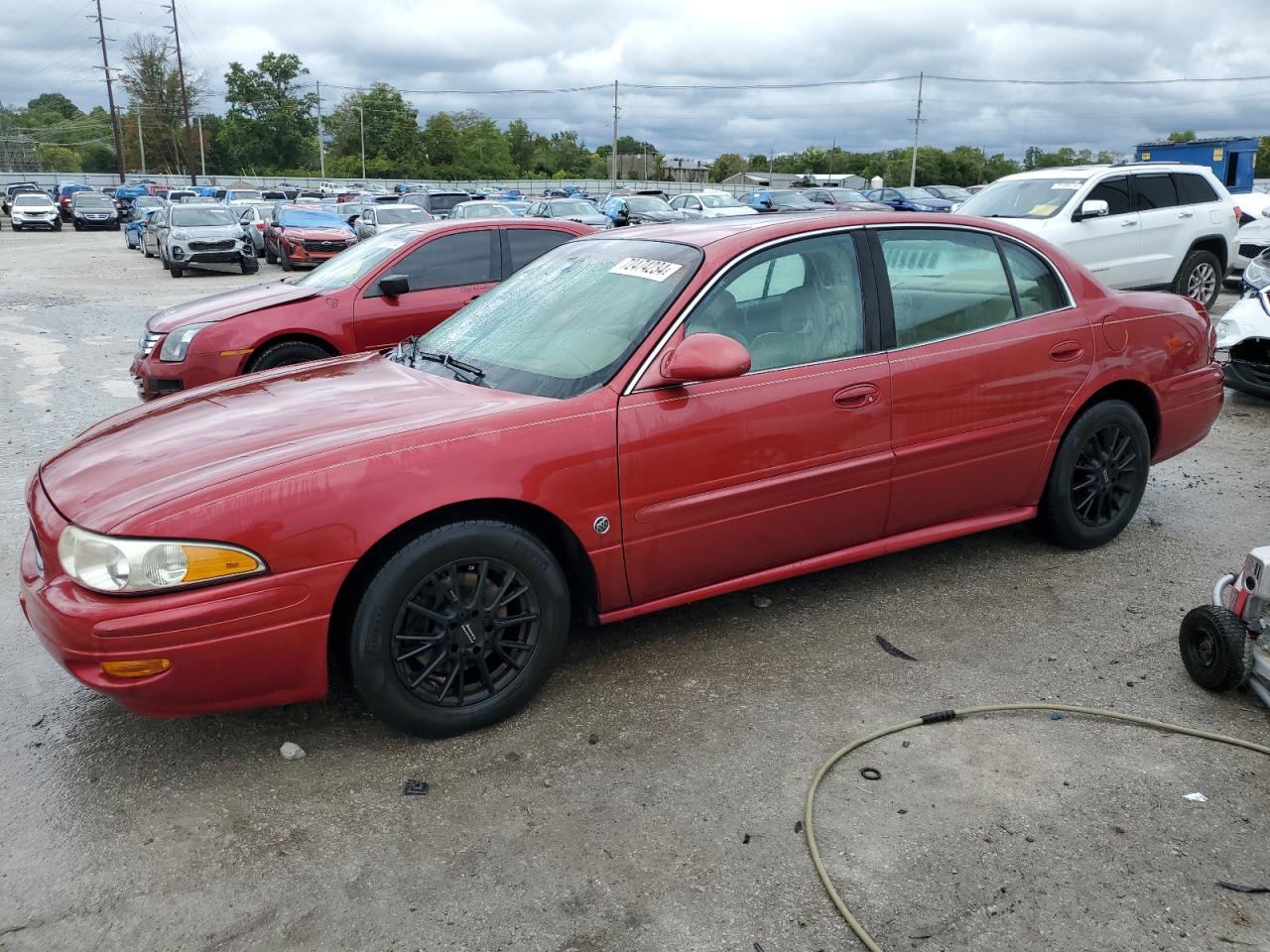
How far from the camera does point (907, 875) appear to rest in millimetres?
2619

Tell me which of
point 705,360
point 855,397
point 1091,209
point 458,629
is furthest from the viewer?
point 1091,209

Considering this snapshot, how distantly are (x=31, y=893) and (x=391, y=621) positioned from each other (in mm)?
1140

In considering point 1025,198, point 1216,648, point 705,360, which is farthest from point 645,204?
point 1216,648

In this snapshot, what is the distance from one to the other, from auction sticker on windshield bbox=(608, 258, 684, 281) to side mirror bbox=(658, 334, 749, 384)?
477 millimetres

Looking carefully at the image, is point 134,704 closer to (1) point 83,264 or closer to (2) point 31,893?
(2) point 31,893

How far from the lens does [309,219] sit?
22266 mm

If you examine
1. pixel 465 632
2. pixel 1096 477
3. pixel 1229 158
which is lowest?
pixel 465 632

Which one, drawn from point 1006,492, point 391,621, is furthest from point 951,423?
point 391,621

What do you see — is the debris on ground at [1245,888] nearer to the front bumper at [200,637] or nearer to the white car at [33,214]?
the front bumper at [200,637]

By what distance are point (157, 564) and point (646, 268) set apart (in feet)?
6.75

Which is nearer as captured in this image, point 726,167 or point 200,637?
point 200,637

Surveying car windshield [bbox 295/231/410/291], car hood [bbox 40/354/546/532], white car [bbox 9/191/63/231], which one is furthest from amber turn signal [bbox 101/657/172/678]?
white car [bbox 9/191/63/231]

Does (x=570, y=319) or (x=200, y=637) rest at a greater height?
(x=570, y=319)

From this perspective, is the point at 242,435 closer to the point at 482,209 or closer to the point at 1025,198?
the point at 1025,198
